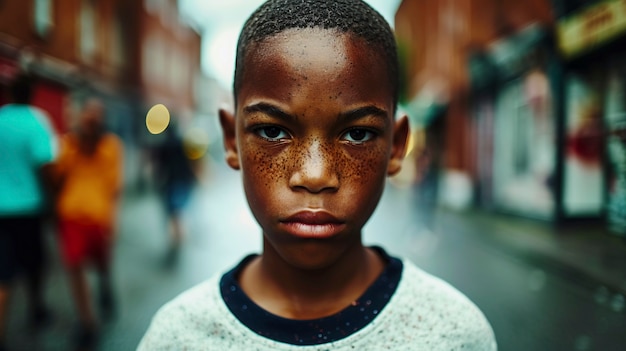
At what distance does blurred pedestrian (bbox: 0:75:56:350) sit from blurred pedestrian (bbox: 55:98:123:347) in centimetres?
26

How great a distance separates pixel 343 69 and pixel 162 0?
16.0 m

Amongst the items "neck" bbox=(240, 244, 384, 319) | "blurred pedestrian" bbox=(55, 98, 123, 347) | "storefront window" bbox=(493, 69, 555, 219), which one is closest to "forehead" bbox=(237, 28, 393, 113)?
"neck" bbox=(240, 244, 384, 319)

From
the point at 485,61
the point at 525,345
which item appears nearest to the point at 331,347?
the point at 525,345

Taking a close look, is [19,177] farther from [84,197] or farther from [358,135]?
[358,135]

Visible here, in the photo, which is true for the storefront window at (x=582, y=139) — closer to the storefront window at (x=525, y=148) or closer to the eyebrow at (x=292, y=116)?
the storefront window at (x=525, y=148)

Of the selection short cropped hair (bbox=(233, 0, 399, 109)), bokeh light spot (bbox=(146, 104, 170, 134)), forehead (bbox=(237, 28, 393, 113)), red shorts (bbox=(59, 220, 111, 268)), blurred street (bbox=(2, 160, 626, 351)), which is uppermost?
bokeh light spot (bbox=(146, 104, 170, 134))

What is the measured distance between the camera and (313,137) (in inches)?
44.4

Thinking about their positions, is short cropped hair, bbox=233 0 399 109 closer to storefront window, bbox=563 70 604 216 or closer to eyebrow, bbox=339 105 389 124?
eyebrow, bbox=339 105 389 124

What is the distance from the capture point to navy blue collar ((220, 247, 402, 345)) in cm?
117

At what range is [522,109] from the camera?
1212cm

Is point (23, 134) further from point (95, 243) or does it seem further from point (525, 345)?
point (525, 345)

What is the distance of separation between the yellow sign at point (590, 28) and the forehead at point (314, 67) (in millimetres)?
4158

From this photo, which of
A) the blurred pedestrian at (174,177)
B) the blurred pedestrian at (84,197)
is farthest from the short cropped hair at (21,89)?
the blurred pedestrian at (174,177)

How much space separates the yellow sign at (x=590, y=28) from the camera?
18.0 feet
